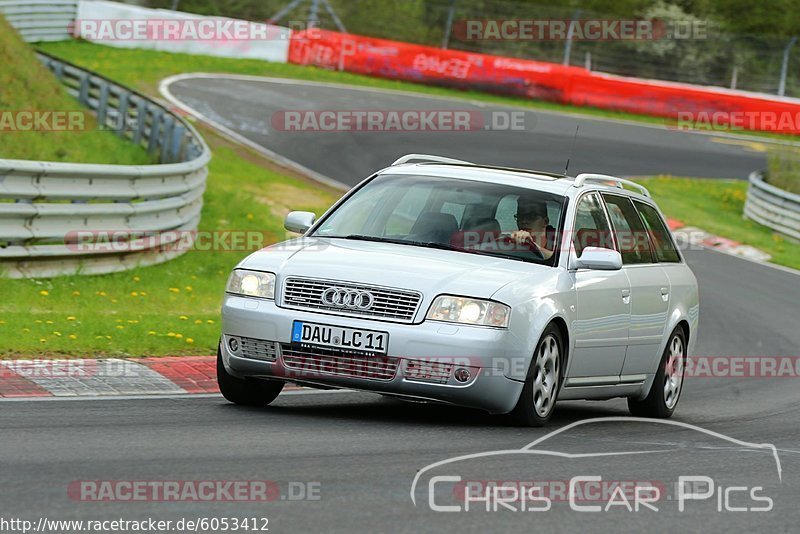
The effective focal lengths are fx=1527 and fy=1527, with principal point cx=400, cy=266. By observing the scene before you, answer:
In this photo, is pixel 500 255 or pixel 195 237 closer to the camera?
pixel 500 255

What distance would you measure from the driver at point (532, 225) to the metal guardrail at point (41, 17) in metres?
29.7

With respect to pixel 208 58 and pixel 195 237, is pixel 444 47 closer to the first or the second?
pixel 208 58

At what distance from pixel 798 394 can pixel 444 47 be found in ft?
101

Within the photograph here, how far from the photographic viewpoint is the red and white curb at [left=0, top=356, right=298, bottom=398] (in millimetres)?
9641

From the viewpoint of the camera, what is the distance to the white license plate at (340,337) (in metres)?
8.68

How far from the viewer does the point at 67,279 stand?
15.1 metres

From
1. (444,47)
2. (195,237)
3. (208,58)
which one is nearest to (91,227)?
(195,237)

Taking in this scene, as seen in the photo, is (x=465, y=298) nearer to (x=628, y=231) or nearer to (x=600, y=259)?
(x=600, y=259)

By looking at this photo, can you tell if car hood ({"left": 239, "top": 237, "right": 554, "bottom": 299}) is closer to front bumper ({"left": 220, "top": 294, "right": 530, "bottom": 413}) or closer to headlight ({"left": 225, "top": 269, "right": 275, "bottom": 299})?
headlight ({"left": 225, "top": 269, "right": 275, "bottom": 299})

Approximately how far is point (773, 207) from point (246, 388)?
20.9 metres

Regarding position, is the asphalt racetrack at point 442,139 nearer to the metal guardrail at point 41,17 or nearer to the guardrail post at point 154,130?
the guardrail post at point 154,130

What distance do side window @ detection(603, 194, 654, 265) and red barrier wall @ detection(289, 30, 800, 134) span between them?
28992 mm

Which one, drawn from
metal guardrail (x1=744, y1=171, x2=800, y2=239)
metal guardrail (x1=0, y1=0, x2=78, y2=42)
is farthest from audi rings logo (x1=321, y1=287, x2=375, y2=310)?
metal guardrail (x1=0, y1=0, x2=78, y2=42)

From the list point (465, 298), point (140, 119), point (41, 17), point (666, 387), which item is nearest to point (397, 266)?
point (465, 298)
